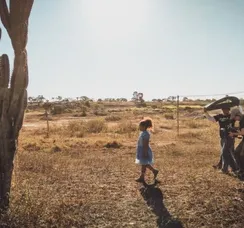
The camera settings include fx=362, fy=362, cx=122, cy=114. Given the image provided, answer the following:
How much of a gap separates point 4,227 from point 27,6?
11.2ft

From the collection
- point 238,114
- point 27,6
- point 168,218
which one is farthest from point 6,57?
point 238,114

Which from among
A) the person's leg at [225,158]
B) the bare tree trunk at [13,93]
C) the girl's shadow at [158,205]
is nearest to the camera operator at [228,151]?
the person's leg at [225,158]

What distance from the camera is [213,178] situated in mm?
8195

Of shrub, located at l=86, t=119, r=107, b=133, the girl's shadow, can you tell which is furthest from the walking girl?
shrub, located at l=86, t=119, r=107, b=133

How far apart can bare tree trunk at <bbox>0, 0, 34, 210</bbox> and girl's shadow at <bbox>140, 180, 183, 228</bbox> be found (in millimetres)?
2458

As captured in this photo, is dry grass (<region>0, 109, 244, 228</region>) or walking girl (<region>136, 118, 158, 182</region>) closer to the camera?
dry grass (<region>0, 109, 244, 228</region>)

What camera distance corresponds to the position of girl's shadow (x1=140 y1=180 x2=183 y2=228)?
555 centimetres

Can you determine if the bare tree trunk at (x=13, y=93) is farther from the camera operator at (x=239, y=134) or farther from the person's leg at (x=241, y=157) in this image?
the person's leg at (x=241, y=157)

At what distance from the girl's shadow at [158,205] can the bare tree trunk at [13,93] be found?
2.46 m

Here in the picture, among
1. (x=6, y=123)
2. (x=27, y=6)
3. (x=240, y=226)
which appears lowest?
(x=240, y=226)

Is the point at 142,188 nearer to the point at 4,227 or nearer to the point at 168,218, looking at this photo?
the point at 168,218

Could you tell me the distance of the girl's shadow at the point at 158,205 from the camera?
5545mm

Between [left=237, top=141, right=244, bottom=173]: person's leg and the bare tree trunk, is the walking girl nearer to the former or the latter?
[left=237, top=141, right=244, bottom=173]: person's leg

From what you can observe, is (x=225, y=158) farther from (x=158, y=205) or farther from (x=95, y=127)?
(x=95, y=127)
